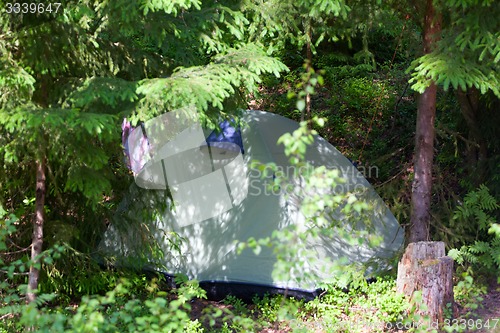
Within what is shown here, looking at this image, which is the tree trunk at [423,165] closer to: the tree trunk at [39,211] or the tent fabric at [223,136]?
the tent fabric at [223,136]

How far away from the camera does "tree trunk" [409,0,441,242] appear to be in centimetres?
646

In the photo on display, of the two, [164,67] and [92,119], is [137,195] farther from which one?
[92,119]

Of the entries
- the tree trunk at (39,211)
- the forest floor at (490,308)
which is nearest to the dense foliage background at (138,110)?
the tree trunk at (39,211)

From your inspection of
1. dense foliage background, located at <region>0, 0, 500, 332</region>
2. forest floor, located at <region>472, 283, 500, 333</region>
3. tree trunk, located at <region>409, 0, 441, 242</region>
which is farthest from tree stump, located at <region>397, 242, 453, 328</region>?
tree trunk, located at <region>409, 0, 441, 242</region>

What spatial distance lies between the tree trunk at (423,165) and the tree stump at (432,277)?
0.63 metres

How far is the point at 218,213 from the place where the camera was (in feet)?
23.0

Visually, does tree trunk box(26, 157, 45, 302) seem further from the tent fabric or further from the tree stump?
the tree stump

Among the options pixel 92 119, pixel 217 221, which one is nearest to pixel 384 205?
pixel 217 221

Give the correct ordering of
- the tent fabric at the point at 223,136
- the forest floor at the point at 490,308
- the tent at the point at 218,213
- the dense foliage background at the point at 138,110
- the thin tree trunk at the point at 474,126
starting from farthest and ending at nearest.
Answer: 1. the thin tree trunk at the point at 474,126
2. the tent fabric at the point at 223,136
3. the tent at the point at 218,213
4. the forest floor at the point at 490,308
5. the dense foliage background at the point at 138,110

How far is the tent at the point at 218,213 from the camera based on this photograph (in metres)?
6.58

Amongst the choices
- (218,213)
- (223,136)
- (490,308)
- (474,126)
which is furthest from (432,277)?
(223,136)

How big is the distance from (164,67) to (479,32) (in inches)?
117

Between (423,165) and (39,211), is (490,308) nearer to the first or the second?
(423,165)

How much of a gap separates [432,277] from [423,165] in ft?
4.22
